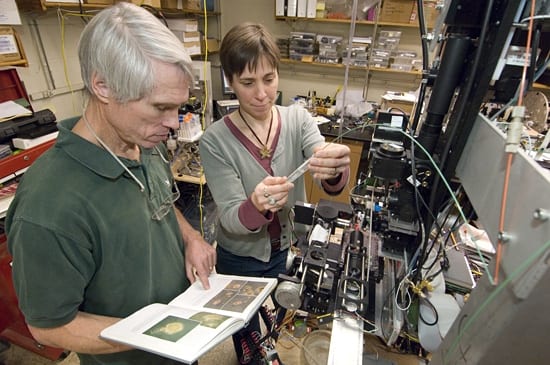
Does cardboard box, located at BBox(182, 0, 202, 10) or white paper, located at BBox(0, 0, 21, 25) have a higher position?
cardboard box, located at BBox(182, 0, 202, 10)

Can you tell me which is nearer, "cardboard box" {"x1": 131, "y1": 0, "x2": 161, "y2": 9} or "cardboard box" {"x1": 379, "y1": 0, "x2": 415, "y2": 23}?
"cardboard box" {"x1": 131, "y1": 0, "x2": 161, "y2": 9}

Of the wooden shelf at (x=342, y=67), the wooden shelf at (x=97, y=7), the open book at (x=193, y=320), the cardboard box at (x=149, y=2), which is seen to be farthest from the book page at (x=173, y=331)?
the wooden shelf at (x=342, y=67)

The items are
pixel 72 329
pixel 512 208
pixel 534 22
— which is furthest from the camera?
pixel 72 329

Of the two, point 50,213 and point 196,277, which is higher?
point 50,213

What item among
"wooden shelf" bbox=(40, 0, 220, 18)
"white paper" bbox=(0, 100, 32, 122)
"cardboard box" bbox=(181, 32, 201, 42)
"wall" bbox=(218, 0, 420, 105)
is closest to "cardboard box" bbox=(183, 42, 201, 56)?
"cardboard box" bbox=(181, 32, 201, 42)

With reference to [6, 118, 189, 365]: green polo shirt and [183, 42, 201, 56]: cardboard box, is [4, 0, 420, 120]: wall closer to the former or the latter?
[183, 42, 201, 56]: cardboard box

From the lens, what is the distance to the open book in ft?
2.10

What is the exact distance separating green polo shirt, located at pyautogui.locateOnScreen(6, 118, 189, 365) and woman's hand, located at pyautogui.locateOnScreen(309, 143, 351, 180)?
54 centimetres

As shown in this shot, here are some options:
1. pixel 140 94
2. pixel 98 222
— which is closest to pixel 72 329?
pixel 98 222

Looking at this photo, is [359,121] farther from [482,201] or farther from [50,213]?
[50,213]

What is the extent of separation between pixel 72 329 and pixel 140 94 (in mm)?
592

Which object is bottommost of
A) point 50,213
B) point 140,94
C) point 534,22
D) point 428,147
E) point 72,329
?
point 72,329

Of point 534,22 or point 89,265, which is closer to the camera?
point 534,22

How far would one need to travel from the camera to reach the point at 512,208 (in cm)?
46
